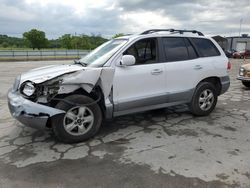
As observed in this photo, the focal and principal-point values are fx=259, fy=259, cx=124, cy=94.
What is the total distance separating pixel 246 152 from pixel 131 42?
2.61m

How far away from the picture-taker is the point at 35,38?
78.4 metres

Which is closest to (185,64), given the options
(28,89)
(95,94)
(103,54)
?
(103,54)

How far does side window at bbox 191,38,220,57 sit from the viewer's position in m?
5.57

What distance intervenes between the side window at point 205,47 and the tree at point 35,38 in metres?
78.6

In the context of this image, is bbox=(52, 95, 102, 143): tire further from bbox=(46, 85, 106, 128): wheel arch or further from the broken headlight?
the broken headlight

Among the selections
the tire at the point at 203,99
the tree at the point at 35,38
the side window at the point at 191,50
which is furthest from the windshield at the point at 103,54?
the tree at the point at 35,38

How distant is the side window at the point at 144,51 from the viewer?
4.68m

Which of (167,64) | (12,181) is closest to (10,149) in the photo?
(12,181)

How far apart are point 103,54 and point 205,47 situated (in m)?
2.39

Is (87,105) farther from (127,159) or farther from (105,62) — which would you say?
(127,159)

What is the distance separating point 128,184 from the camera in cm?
301

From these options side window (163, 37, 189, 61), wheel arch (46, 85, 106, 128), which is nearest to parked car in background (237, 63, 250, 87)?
side window (163, 37, 189, 61)

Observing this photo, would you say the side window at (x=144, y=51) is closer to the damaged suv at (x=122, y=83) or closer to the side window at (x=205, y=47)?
the damaged suv at (x=122, y=83)

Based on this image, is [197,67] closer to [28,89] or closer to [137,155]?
[137,155]
